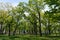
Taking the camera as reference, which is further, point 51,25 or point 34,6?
point 51,25

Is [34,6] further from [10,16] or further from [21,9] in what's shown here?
[10,16]

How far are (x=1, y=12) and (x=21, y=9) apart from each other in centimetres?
807

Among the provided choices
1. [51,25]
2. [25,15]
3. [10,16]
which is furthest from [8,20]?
[51,25]

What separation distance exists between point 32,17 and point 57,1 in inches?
1243

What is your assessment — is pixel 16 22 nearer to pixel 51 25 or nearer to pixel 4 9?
pixel 4 9

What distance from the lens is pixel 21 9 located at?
48.6 meters

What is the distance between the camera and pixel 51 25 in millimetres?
58406

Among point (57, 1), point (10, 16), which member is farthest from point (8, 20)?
point (57, 1)

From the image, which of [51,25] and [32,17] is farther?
[51,25]

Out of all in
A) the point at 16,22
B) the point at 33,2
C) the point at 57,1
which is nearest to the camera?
the point at 57,1

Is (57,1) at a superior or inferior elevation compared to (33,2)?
inferior

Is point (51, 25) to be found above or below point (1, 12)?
below

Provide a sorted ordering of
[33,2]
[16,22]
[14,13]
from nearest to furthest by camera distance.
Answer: [33,2]
[14,13]
[16,22]

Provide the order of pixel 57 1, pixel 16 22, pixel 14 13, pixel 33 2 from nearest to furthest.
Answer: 1. pixel 57 1
2. pixel 33 2
3. pixel 14 13
4. pixel 16 22
